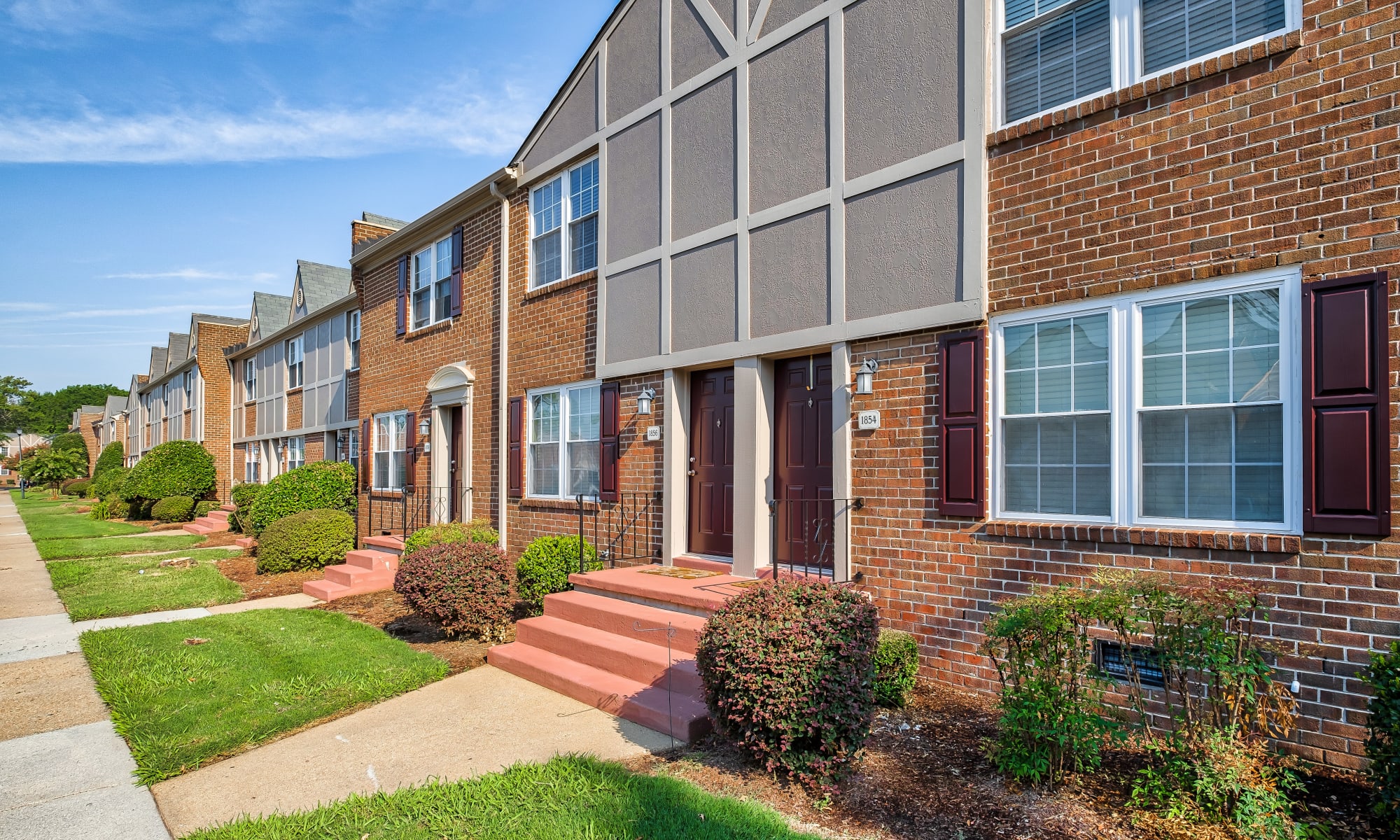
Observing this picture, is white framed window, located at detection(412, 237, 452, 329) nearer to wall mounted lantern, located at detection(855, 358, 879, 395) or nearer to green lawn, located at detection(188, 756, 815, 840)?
wall mounted lantern, located at detection(855, 358, 879, 395)

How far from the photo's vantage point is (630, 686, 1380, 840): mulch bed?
3.80 m

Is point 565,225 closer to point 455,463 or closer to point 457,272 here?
point 457,272

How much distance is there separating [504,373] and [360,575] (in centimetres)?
387

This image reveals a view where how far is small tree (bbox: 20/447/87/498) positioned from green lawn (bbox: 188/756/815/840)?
57348 mm

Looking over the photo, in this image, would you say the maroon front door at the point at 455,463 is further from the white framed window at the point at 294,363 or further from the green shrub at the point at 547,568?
the white framed window at the point at 294,363

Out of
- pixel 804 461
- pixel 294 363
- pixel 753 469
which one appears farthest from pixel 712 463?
pixel 294 363

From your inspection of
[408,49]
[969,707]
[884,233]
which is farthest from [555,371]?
[969,707]

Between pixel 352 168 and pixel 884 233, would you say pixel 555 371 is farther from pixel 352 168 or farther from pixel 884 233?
pixel 352 168

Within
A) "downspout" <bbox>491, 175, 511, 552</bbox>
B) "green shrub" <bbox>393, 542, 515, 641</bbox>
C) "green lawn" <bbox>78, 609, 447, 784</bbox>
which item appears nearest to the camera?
"green lawn" <bbox>78, 609, 447, 784</bbox>

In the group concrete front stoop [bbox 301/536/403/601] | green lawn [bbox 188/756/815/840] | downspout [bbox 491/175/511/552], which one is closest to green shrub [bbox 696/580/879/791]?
green lawn [bbox 188/756/815/840]

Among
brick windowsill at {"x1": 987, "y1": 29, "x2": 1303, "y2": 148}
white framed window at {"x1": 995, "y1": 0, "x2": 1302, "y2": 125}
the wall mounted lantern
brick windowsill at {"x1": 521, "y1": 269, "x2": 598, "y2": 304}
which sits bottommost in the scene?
the wall mounted lantern

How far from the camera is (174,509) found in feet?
81.0

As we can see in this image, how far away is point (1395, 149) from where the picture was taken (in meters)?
4.19

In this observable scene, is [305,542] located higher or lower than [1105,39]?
lower
